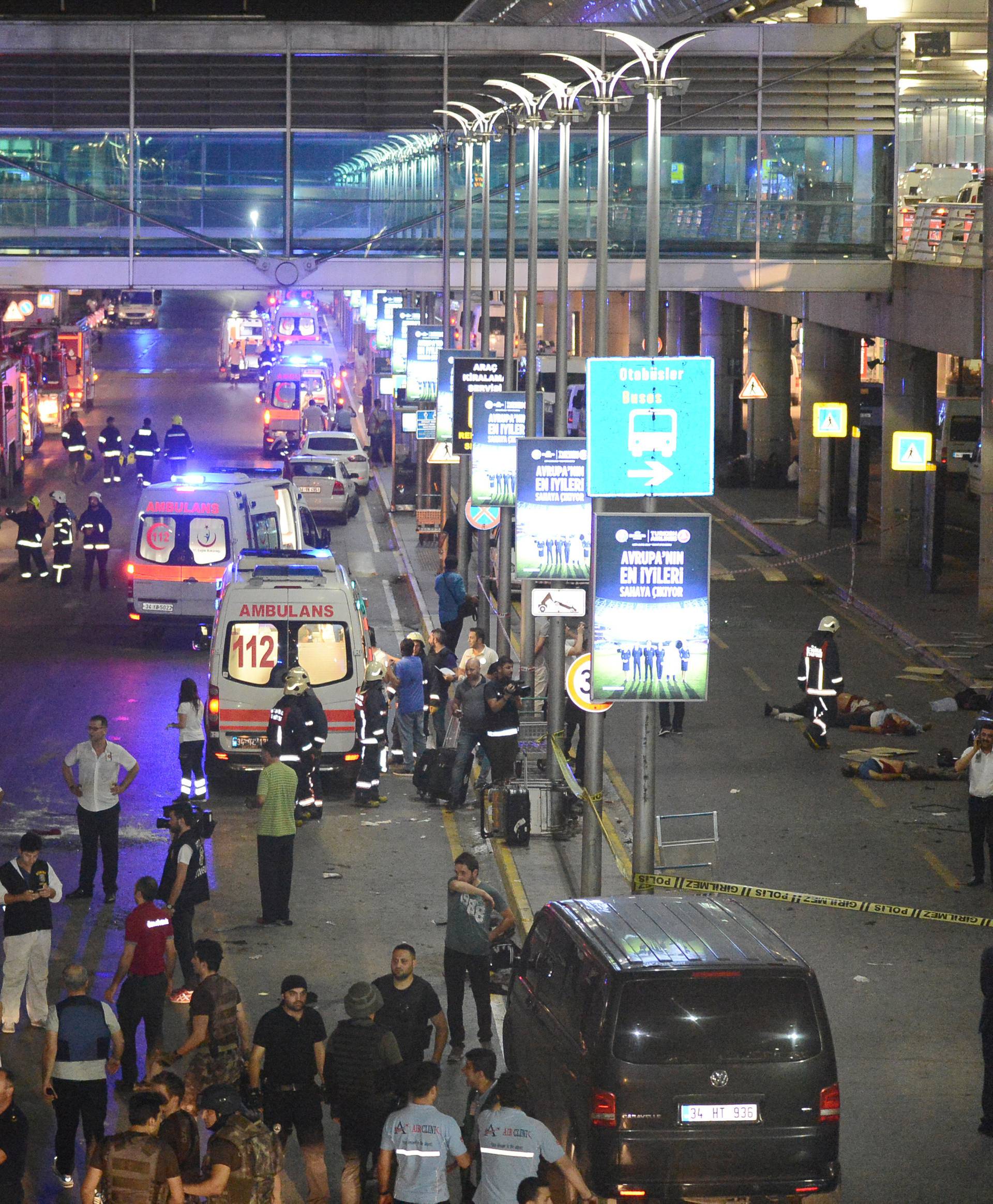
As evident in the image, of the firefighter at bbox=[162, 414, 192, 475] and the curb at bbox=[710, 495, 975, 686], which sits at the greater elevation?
the firefighter at bbox=[162, 414, 192, 475]

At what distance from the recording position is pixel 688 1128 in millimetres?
10164

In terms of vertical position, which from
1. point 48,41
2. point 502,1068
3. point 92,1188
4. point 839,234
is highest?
point 48,41

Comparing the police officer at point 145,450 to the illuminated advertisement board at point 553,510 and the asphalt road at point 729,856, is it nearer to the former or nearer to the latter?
the asphalt road at point 729,856

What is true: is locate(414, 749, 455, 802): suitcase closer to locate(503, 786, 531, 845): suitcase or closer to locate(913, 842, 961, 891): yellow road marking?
locate(503, 786, 531, 845): suitcase

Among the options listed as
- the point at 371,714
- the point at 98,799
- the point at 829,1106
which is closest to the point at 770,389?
the point at 371,714

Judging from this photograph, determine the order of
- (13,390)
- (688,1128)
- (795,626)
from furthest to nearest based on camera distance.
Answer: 1. (13,390)
2. (795,626)
3. (688,1128)

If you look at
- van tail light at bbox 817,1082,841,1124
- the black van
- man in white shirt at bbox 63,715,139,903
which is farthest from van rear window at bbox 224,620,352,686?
van tail light at bbox 817,1082,841,1124

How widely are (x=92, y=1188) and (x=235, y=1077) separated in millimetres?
2072

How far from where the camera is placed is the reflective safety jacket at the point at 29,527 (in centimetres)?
3659

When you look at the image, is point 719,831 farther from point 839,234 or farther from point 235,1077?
point 839,234

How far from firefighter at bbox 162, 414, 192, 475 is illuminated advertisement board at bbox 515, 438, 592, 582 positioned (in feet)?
93.4

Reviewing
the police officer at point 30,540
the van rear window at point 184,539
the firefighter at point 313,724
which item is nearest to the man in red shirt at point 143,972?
the firefighter at point 313,724

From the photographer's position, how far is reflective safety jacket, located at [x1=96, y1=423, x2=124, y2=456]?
165ft

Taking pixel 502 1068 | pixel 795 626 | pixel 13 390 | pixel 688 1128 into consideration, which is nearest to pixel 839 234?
pixel 795 626
